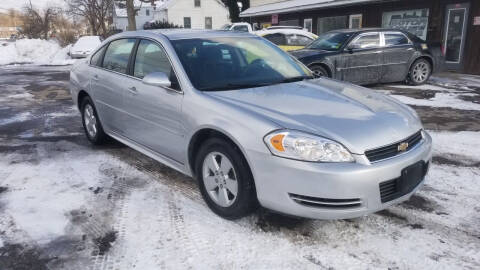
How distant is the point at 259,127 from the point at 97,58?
3.30 metres

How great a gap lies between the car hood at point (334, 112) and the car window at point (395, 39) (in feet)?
22.1

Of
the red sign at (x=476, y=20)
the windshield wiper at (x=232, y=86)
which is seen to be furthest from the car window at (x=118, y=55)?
the red sign at (x=476, y=20)

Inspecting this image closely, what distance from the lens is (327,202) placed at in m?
2.71

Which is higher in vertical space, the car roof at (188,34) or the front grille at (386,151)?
the car roof at (188,34)

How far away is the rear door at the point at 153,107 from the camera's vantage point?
3.58 meters

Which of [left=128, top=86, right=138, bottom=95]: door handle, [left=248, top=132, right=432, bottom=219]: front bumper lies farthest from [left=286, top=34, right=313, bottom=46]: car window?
[left=248, top=132, right=432, bottom=219]: front bumper

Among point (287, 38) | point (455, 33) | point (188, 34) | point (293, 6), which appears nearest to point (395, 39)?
point (287, 38)

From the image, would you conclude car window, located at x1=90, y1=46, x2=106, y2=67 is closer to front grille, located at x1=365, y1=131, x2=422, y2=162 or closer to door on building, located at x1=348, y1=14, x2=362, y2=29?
front grille, located at x1=365, y1=131, x2=422, y2=162

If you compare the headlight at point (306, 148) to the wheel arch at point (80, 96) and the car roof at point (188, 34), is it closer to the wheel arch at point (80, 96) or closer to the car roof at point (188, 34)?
the car roof at point (188, 34)

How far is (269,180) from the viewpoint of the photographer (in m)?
2.80

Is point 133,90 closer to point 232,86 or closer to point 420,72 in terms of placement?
point 232,86

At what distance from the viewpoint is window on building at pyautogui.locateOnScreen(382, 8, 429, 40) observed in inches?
547

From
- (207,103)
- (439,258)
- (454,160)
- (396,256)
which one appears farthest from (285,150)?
(454,160)

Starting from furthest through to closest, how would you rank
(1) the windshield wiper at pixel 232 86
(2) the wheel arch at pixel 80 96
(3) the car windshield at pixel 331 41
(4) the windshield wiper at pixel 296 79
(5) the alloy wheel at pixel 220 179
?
(3) the car windshield at pixel 331 41, (2) the wheel arch at pixel 80 96, (4) the windshield wiper at pixel 296 79, (1) the windshield wiper at pixel 232 86, (5) the alloy wheel at pixel 220 179
